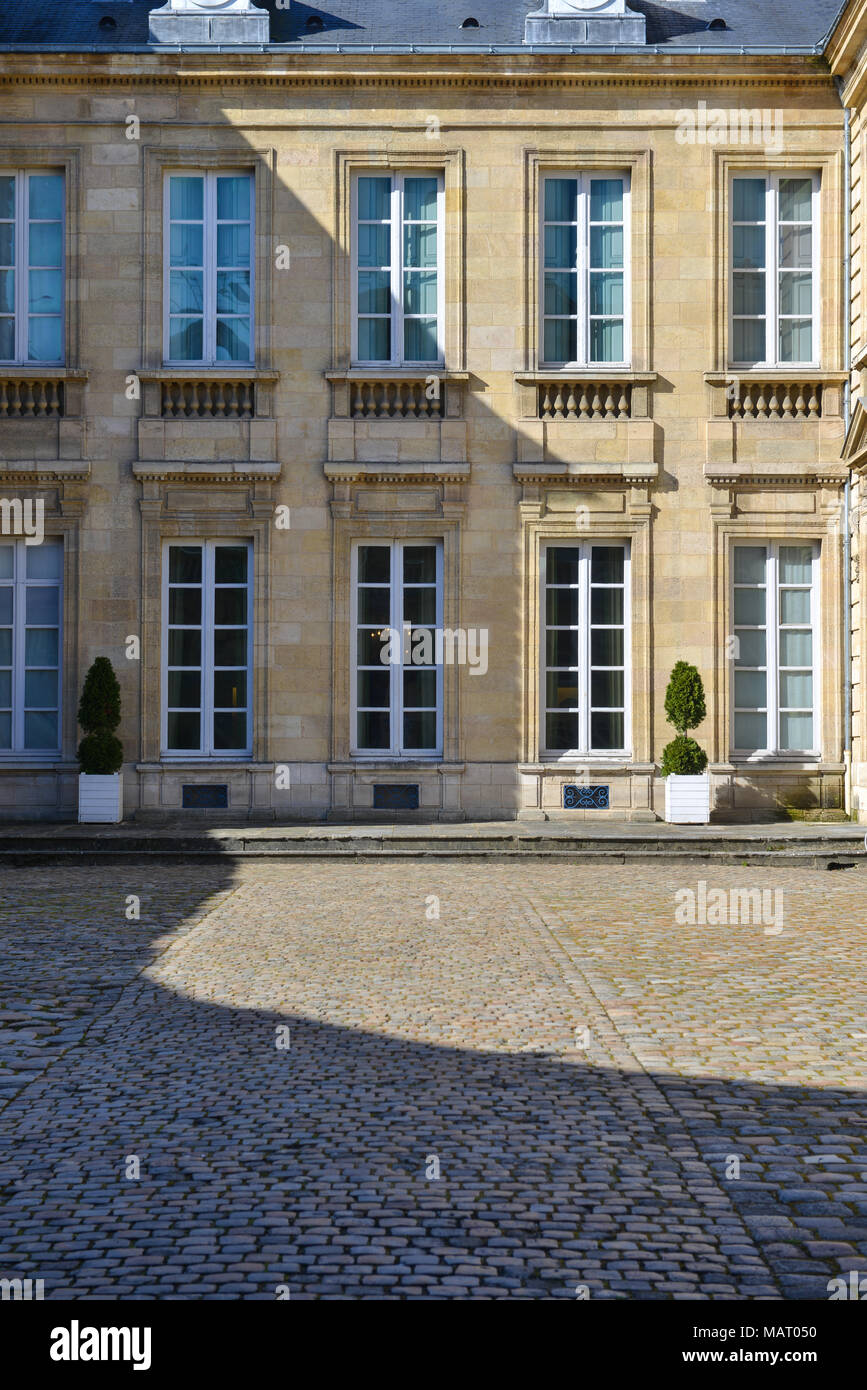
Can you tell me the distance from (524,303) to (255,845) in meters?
7.34

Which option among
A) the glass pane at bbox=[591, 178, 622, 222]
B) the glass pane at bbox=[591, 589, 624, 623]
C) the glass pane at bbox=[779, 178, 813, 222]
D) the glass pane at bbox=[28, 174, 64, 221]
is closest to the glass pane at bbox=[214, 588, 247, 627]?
the glass pane at bbox=[591, 589, 624, 623]

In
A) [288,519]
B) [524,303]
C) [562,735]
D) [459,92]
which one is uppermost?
[459,92]

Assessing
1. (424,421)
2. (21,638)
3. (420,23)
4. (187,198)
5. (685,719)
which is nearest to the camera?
(685,719)

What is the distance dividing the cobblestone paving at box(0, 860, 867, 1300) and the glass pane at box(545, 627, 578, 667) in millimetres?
7772

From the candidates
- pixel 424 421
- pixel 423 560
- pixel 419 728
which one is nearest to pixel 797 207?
pixel 424 421

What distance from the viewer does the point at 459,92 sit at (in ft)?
60.5

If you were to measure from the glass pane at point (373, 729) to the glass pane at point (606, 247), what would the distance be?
6040 mm

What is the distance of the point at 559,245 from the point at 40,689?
8.26 m

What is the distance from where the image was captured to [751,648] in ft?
61.0

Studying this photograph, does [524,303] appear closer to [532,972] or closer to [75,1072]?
[532,972]

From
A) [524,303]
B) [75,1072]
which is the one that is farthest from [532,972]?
[524,303]

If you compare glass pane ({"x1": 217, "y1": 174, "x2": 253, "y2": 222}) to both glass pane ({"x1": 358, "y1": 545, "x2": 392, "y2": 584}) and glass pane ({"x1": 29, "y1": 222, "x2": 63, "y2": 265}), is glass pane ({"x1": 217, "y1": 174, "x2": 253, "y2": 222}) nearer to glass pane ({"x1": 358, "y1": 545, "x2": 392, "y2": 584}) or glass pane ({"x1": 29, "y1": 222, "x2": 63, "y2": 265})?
glass pane ({"x1": 29, "y1": 222, "x2": 63, "y2": 265})

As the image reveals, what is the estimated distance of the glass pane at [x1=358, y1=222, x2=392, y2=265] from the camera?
731 inches

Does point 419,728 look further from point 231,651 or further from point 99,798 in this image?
point 99,798
